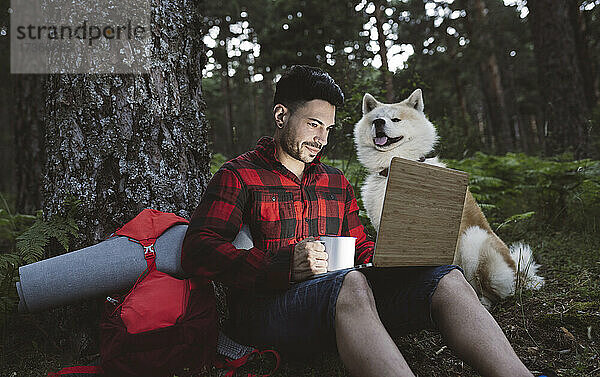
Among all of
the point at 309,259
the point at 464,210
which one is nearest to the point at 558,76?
the point at 464,210

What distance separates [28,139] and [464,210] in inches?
205

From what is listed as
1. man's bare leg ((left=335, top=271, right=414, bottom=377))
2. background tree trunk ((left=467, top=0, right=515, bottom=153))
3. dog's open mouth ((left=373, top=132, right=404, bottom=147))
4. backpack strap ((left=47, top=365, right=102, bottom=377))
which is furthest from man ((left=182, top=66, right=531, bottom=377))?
background tree trunk ((left=467, top=0, right=515, bottom=153))

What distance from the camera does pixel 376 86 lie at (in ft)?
18.0

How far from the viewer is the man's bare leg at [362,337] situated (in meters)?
1.58

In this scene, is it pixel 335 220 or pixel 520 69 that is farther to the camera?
pixel 520 69

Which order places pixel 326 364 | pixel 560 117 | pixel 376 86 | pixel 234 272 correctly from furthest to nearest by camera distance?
pixel 560 117 → pixel 376 86 → pixel 326 364 → pixel 234 272

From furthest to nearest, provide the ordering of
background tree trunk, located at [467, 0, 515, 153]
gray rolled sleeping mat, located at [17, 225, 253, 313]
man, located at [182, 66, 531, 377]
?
background tree trunk, located at [467, 0, 515, 153], gray rolled sleeping mat, located at [17, 225, 253, 313], man, located at [182, 66, 531, 377]

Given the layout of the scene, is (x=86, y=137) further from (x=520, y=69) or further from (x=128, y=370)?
(x=520, y=69)

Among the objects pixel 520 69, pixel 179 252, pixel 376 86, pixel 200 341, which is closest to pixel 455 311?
pixel 200 341

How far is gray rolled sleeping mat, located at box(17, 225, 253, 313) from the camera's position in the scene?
2.06 m

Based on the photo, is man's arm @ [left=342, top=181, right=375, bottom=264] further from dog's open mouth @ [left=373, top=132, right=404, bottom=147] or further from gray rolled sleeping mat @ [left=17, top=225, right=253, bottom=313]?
gray rolled sleeping mat @ [left=17, top=225, right=253, bottom=313]

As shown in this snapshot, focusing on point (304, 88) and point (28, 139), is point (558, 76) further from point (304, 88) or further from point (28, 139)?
point (28, 139)

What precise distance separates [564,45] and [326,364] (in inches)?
275

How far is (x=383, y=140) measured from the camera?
133 inches
